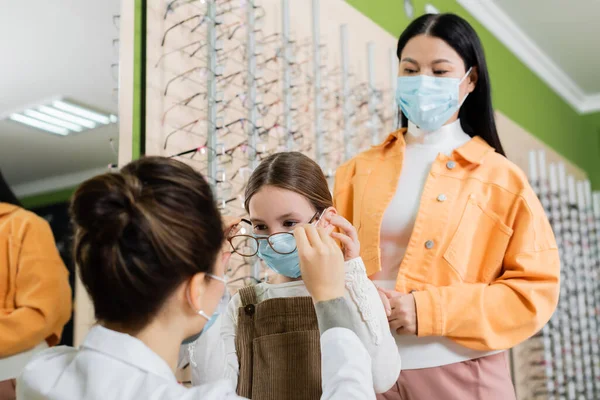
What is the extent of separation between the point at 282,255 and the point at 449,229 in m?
0.45

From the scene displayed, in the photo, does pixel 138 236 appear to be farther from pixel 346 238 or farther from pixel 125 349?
pixel 346 238

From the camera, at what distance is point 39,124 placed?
1779 millimetres

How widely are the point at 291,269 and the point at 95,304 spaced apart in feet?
1.56

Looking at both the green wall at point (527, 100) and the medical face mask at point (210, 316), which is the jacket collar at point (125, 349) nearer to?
the medical face mask at point (210, 316)

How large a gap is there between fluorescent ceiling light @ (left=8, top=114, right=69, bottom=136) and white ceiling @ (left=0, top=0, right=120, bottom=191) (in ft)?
0.05

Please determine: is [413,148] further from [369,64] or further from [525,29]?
[525,29]

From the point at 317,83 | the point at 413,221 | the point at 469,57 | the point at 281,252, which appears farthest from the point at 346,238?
the point at 317,83

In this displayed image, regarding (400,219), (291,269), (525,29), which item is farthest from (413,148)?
(525,29)

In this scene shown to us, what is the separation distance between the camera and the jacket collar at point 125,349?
0.97 metres

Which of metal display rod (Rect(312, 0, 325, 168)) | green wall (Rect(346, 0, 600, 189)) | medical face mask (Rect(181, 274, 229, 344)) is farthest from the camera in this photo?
green wall (Rect(346, 0, 600, 189))

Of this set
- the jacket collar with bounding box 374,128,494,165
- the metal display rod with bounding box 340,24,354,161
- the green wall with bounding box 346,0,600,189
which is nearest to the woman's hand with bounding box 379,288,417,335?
the jacket collar with bounding box 374,128,494,165

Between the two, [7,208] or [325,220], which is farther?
[7,208]

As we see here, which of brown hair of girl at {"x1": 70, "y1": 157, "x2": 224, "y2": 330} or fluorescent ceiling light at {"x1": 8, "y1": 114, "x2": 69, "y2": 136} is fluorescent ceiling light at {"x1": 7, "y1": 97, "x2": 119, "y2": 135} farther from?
brown hair of girl at {"x1": 70, "y1": 157, "x2": 224, "y2": 330}

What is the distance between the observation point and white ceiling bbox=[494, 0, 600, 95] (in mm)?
4750
